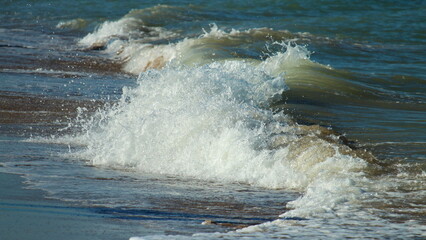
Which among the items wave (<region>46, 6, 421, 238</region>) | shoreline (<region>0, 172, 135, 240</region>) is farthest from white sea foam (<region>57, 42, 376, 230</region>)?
shoreline (<region>0, 172, 135, 240</region>)

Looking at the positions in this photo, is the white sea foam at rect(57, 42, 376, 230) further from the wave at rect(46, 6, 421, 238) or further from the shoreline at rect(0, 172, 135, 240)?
the shoreline at rect(0, 172, 135, 240)

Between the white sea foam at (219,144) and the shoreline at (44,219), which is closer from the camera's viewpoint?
the shoreline at (44,219)

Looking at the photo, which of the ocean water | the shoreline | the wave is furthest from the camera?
the wave

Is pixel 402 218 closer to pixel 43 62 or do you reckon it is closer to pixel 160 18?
pixel 43 62

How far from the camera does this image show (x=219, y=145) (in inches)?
299

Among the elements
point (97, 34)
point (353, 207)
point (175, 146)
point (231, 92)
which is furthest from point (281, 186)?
point (97, 34)

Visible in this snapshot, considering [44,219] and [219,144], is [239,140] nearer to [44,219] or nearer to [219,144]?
[219,144]

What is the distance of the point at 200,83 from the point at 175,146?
2101mm

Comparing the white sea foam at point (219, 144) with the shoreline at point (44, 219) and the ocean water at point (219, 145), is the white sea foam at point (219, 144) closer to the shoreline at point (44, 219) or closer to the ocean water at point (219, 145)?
the ocean water at point (219, 145)

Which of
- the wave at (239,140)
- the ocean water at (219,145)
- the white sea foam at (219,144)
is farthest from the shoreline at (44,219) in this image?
the white sea foam at (219,144)

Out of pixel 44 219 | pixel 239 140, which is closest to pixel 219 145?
pixel 239 140

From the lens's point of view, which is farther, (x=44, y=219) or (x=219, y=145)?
(x=219, y=145)

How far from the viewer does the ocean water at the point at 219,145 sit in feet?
17.2

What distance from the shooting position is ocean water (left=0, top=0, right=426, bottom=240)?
5.23 meters
